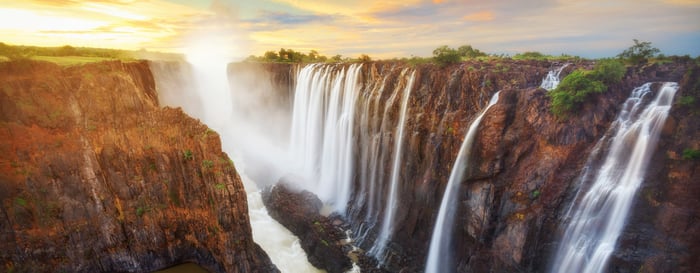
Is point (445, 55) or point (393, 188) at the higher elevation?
point (445, 55)

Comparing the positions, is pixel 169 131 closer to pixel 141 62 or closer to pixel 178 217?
pixel 178 217

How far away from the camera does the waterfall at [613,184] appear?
413 inches

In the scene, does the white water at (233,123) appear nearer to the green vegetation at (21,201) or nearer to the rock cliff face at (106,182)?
the rock cliff face at (106,182)

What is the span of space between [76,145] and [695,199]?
21.7 metres

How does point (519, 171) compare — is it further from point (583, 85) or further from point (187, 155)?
point (187, 155)

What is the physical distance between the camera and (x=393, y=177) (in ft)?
66.5

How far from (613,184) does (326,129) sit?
19052 millimetres

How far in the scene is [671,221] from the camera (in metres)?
9.79

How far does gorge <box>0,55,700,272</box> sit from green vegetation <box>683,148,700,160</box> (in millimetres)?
77

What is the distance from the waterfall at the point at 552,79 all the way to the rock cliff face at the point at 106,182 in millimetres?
14644

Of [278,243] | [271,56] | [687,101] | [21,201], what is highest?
[271,56]

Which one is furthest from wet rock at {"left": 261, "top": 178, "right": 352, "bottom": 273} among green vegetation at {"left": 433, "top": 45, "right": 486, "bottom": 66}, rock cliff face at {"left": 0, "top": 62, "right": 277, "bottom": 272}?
green vegetation at {"left": 433, "top": 45, "right": 486, "bottom": 66}

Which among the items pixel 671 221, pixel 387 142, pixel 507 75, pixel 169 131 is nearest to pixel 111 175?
pixel 169 131

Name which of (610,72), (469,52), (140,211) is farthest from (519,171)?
(140,211)
